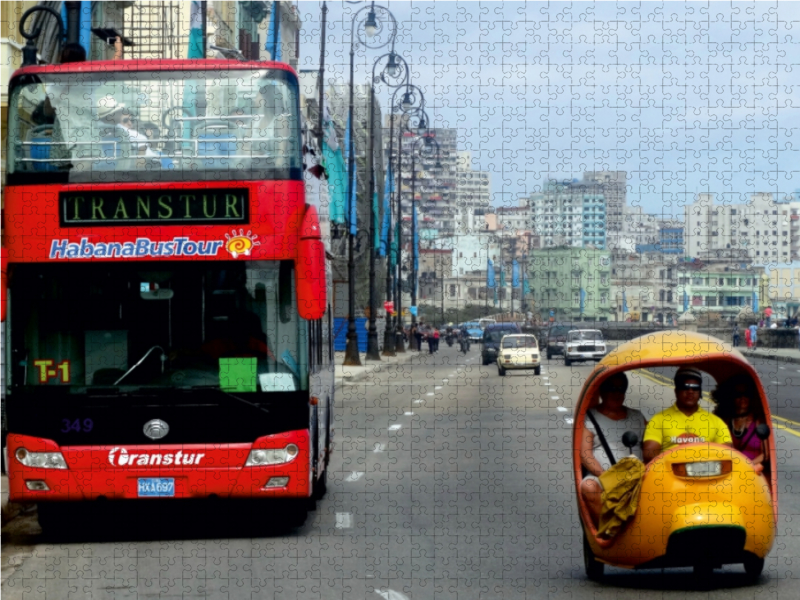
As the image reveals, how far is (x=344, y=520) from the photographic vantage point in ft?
42.2

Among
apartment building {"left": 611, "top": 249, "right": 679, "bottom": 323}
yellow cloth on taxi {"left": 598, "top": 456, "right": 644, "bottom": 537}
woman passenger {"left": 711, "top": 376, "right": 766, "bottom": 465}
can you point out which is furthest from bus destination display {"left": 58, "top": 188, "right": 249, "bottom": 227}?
yellow cloth on taxi {"left": 598, "top": 456, "right": 644, "bottom": 537}

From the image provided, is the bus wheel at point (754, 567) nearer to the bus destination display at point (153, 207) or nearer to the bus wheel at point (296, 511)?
the bus wheel at point (296, 511)

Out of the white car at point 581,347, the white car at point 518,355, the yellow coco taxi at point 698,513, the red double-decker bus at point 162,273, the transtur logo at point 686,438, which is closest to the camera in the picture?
the yellow coco taxi at point 698,513

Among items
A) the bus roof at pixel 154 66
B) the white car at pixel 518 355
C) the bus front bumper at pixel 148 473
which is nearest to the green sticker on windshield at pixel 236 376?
the bus front bumper at pixel 148 473

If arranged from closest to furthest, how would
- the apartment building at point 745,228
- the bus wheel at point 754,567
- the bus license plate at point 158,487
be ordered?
1. the bus wheel at point 754,567
2. the apartment building at point 745,228
3. the bus license plate at point 158,487

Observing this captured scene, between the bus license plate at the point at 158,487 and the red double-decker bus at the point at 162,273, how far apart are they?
0.08 feet

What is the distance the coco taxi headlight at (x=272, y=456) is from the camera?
11.9 metres

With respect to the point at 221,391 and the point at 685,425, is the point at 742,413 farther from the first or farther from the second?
the point at 221,391

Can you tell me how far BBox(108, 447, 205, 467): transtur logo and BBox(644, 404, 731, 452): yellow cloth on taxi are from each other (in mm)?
4307

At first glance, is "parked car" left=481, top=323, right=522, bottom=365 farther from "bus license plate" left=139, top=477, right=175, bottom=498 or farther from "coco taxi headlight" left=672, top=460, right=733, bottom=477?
"coco taxi headlight" left=672, top=460, right=733, bottom=477

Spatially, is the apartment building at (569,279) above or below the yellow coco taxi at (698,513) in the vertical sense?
Result: above

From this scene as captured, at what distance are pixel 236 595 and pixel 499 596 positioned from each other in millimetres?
1665

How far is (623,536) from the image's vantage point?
8.81 m

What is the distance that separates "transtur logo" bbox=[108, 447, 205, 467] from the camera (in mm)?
11828
